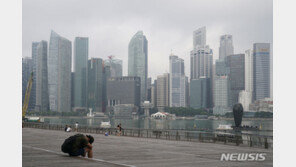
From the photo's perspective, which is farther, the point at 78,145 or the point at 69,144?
the point at 69,144

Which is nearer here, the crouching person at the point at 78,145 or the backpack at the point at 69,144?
the crouching person at the point at 78,145

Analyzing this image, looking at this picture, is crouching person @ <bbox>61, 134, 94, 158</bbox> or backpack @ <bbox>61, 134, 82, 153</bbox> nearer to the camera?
crouching person @ <bbox>61, 134, 94, 158</bbox>
